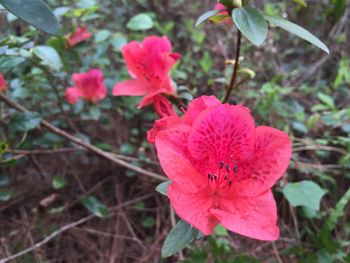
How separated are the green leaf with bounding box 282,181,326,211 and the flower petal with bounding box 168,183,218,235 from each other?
1.70 feet

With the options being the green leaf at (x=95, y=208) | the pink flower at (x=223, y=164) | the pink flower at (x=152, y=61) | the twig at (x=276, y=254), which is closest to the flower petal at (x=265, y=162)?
the pink flower at (x=223, y=164)

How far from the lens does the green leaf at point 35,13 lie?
65 cm

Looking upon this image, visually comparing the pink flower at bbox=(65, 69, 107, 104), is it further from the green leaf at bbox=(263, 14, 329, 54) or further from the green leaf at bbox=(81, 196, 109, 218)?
the green leaf at bbox=(263, 14, 329, 54)

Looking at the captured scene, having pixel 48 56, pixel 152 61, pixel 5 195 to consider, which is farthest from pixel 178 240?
pixel 5 195

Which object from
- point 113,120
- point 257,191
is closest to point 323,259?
point 257,191

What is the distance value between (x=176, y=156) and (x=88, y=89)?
0.87 metres

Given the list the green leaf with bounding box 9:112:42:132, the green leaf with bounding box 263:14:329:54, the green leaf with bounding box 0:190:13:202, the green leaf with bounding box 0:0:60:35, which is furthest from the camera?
the green leaf with bounding box 0:190:13:202

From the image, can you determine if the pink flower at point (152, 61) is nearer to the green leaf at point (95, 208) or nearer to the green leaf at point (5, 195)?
the green leaf at point (95, 208)

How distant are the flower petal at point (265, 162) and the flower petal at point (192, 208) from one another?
98 millimetres

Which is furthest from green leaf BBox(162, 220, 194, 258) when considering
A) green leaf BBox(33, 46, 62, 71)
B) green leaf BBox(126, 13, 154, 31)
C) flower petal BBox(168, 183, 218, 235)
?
green leaf BBox(126, 13, 154, 31)

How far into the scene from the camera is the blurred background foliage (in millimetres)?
1284

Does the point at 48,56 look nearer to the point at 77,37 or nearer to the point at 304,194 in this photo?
the point at 77,37

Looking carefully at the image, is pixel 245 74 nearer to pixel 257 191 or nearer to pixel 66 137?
pixel 257 191

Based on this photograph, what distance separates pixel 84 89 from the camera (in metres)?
1.51
